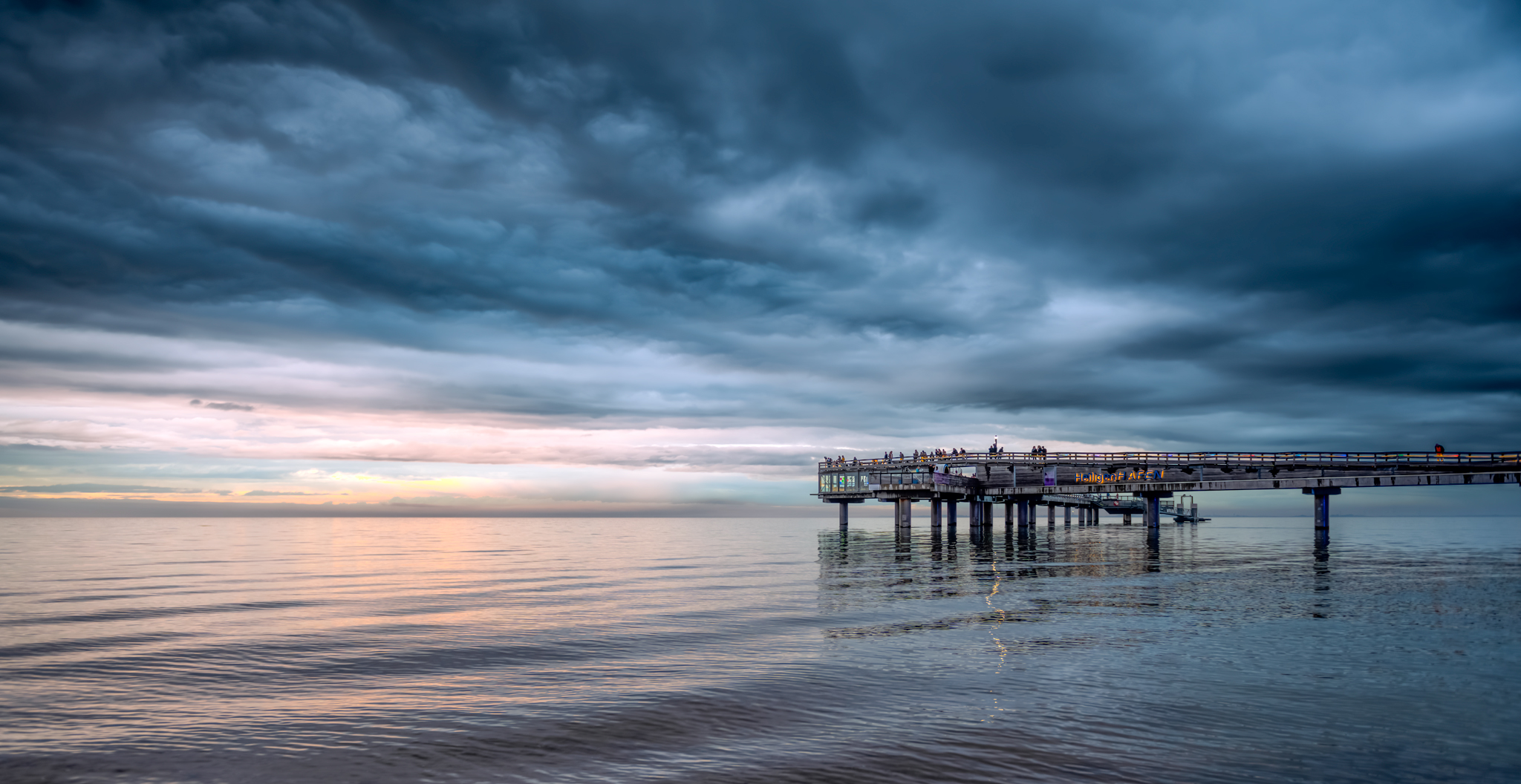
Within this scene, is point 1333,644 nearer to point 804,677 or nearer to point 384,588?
point 804,677

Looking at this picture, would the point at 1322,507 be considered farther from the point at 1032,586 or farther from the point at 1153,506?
the point at 1032,586

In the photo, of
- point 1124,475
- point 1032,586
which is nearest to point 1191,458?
point 1124,475

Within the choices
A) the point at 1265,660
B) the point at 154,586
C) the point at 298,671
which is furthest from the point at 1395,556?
the point at 154,586

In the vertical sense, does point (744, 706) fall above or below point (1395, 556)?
above

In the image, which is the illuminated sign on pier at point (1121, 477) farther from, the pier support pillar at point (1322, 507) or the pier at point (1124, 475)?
the pier support pillar at point (1322, 507)

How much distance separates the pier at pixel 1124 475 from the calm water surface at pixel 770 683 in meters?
47.2

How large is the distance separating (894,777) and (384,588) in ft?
119

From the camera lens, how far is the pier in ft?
251

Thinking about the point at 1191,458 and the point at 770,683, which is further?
the point at 1191,458

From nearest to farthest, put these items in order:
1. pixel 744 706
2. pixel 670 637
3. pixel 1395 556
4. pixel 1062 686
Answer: pixel 744 706 < pixel 1062 686 < pixel 670 637 < pixel 1395 556

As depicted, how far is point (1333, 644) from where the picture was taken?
2134 cm

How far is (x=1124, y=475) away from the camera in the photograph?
92.7 metres

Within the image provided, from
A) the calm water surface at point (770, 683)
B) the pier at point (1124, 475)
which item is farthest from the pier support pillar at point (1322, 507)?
the calm water surface at point (770, 683)

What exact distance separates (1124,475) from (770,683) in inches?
3406
